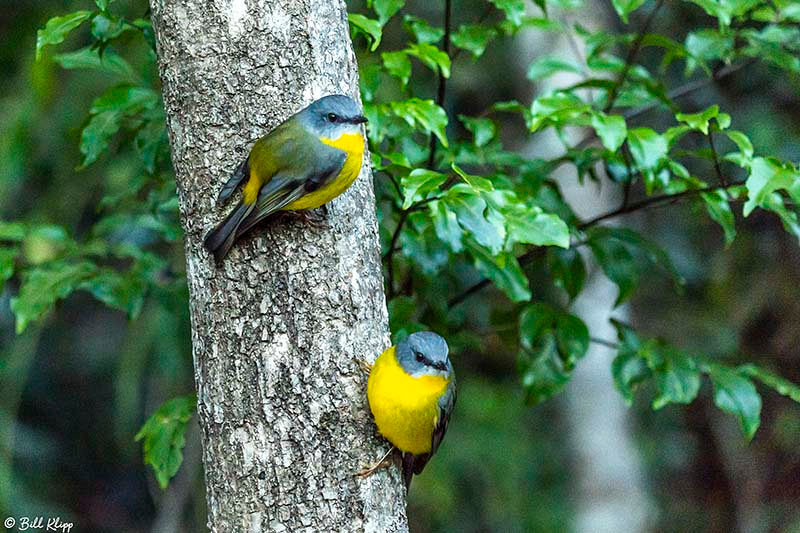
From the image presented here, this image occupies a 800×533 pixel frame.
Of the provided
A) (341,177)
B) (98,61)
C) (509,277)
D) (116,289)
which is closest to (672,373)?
(509,277)

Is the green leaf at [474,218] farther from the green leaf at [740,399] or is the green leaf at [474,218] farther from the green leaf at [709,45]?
→ the green leaf at [709,45]

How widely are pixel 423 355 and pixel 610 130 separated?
0.83 metres

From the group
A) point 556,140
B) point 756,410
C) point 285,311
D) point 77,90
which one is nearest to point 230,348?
point 285,311

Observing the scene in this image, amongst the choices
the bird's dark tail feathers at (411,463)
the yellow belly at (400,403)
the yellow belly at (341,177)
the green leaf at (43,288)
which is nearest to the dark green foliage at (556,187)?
the yellow belly at (341,177)

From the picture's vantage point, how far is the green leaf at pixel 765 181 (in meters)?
2.38

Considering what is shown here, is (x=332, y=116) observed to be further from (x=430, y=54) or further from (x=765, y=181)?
(x=765, y=181)

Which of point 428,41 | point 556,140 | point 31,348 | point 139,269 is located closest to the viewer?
point 428,41

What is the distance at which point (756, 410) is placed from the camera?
112 inches

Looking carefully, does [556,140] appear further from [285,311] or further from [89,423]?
[89,423]

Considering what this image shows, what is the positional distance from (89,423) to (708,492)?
4.60m

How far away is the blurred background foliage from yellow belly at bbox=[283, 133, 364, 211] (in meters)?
0.15

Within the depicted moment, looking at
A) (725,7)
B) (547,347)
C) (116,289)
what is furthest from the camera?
(547,347)

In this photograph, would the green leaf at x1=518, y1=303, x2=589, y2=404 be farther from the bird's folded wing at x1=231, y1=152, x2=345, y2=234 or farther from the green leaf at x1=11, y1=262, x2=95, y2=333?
the green leaf at x1=11, y1=262, x2=95, y2=333

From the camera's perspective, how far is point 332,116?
218cm
